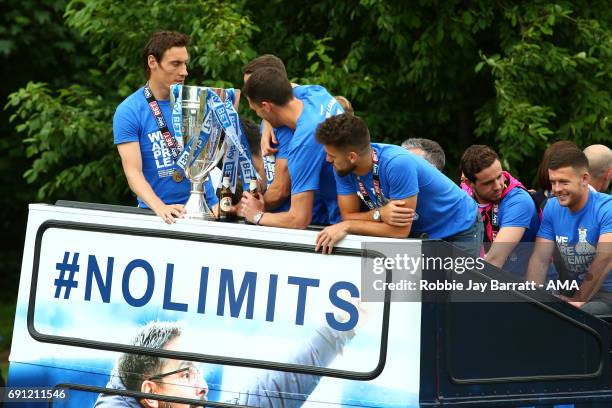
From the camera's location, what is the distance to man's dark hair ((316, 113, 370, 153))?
4.25 m

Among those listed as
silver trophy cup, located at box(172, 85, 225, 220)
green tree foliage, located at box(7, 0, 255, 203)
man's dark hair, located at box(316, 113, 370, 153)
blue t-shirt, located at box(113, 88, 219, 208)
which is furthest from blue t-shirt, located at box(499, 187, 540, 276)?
green tree foliage, located at box(7, 0, 255, 203)

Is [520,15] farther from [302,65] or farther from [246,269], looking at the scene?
[246,269]

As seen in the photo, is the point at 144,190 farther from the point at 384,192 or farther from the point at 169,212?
the point at 384,192

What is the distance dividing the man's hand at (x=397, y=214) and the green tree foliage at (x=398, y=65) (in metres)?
2.97

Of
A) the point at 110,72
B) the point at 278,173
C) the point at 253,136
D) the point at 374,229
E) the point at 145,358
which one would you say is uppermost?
the point at 110,72

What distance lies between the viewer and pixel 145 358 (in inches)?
171

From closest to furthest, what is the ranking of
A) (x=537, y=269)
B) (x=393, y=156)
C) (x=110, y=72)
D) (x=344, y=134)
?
(x=344, y=134)
(x=393, y=156)
(x=537, y=269)
(x=110, y=72)

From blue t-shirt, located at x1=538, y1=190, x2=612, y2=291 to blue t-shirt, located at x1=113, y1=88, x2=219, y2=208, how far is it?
1773mm

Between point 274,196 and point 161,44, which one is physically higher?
point 161,44

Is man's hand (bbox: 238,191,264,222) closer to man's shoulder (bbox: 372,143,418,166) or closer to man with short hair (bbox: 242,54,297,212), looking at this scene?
man with short hair (bbox: 242,54,297,212)

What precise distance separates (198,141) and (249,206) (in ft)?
1.24

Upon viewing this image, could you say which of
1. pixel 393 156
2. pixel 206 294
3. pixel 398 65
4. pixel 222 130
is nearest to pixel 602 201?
pixel 393 156

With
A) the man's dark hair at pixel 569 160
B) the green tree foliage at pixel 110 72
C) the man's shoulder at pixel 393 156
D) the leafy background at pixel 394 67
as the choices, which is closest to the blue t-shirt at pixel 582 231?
the man's dark hair at pixel 569 160

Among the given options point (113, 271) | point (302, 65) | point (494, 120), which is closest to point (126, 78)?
point (302, 65)
